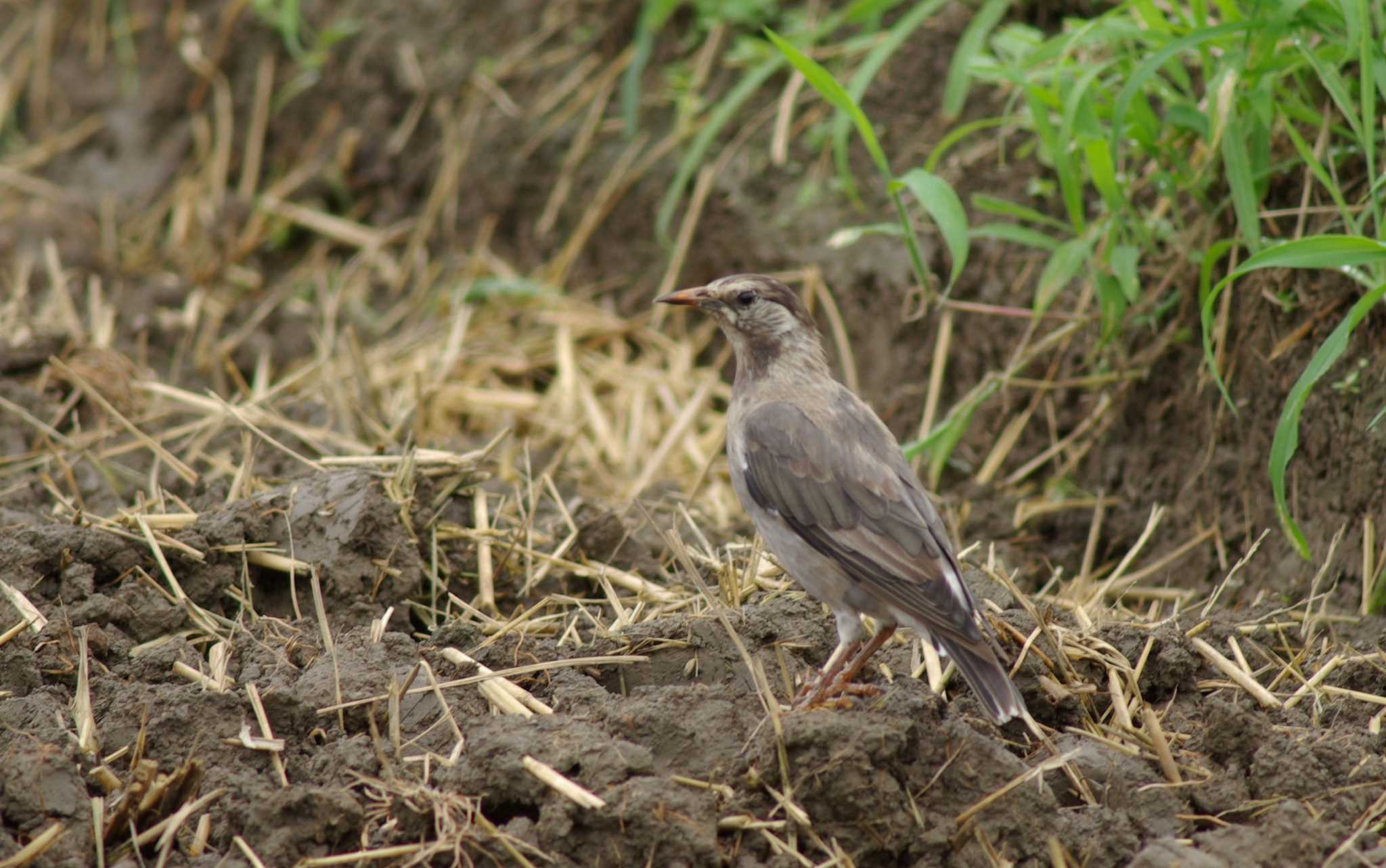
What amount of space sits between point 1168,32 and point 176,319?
4991 mm

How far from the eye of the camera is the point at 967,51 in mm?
6184

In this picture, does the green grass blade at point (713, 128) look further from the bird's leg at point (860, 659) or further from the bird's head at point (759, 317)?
the bird's leg at point (860, 659)

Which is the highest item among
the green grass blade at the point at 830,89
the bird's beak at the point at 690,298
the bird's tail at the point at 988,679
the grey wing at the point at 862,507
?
the green grass blade at the point at 830,89

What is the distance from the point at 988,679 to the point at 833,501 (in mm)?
876

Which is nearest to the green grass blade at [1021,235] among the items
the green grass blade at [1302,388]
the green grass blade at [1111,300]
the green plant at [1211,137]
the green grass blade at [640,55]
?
the green plant at [1211,137]

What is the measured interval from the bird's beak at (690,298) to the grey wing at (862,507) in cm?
53

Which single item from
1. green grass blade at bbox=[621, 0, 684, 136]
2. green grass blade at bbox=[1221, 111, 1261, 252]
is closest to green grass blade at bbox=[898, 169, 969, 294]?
green grass blade at bbox=[1221, 111, 1261, 252]

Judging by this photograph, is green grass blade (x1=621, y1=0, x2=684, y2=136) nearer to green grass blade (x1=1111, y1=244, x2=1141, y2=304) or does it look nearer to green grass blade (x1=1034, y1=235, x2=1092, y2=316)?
green grass blade (x1=1034, y1=235, x2=1092, y2=316)

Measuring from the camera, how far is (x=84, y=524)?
4.74 meters

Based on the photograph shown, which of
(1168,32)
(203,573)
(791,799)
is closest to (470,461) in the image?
(203,573)

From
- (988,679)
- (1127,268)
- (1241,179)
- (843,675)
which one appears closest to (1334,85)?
(1241,179)

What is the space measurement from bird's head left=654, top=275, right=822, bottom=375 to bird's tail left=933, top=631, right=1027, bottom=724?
1.56 metres

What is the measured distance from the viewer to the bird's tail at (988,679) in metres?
3.89

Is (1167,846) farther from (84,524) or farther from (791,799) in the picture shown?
(84,524)
